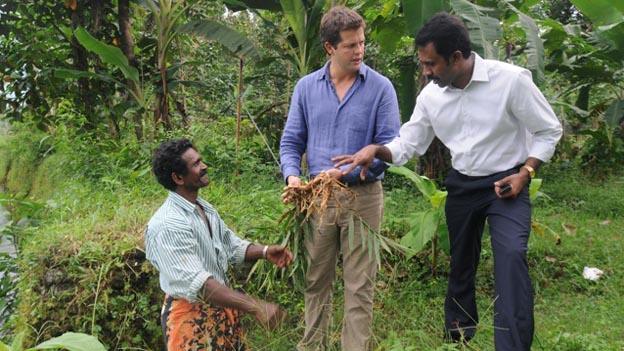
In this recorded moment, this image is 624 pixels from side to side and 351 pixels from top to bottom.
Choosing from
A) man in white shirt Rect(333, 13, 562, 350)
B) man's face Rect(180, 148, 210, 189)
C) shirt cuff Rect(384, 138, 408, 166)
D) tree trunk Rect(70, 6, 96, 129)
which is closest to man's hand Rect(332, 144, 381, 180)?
man in white shirt Rect(333, 13, 562, 350)

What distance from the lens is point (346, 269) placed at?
317 cm

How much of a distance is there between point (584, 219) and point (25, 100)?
6796mm

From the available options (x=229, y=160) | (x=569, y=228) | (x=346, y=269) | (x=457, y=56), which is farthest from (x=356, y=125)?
(x=229, y=160)

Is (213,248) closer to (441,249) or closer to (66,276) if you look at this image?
(66,276)

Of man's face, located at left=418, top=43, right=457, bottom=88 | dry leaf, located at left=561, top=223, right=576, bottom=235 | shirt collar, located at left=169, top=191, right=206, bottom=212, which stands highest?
man's face, located at left=418, top=43, right=457, bottom=88

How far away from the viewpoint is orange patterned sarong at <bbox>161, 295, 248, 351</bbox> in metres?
2.71

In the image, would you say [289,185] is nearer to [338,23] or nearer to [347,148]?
[347,148]

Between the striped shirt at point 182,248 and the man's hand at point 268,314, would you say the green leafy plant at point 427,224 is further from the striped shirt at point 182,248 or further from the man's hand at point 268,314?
the striped shirt at point 182,248

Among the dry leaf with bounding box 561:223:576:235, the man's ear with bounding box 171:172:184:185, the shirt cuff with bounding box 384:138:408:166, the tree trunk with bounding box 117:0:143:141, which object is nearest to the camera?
the man's ear with bounding box 171:172:184:185

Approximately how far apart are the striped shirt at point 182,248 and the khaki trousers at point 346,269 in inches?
20.8

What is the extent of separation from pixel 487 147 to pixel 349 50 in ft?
2.57

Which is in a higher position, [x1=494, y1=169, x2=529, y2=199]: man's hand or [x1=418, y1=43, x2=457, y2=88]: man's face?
[x1=418, y1=43, x2=457, y2=88]: man's face

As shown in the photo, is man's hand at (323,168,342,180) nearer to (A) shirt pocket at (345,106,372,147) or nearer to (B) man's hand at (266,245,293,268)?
(A) shirt pocket at (345,106,372,147)

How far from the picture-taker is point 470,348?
3.18 metres
